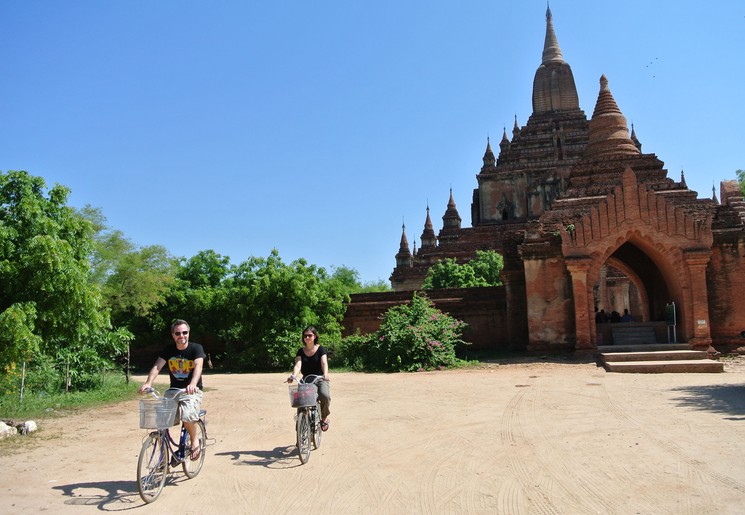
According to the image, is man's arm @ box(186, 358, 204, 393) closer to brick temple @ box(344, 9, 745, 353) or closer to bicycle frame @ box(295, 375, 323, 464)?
bicycle frame @ box(295, 375, 323, 464)

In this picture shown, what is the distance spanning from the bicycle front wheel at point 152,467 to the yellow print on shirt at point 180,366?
74cm

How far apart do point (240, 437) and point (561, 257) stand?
13.3m

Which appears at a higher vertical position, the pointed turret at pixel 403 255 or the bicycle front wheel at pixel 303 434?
the pointed turret at pixel 403 255

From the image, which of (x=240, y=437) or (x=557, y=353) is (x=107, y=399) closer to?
(x=240, y=437)

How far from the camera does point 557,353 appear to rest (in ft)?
63.8

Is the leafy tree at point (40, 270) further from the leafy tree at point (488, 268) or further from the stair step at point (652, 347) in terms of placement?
the leafy tree at point (488, 268)

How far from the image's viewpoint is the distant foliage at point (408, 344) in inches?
742

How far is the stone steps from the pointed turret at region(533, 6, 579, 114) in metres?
26.7

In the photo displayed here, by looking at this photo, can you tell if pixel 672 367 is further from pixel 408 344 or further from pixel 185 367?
pixel 185 367

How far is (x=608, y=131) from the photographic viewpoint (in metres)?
24.7

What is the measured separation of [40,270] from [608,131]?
20668 millimetres

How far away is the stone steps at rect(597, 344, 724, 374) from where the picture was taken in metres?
15.5

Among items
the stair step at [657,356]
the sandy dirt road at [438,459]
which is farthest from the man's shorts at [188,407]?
the stair step at [657,356]

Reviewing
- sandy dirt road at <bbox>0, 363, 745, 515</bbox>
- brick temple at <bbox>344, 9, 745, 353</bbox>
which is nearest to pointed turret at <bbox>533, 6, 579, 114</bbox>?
brick temple at <bbox>344, 9, 745, 353</bbox>
